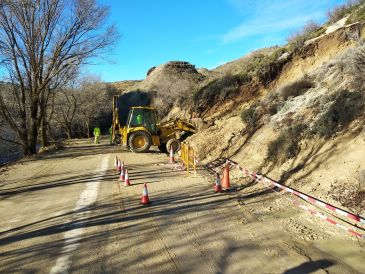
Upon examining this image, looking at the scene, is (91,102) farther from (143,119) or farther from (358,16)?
(358,16)

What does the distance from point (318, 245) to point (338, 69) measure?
9.76 m

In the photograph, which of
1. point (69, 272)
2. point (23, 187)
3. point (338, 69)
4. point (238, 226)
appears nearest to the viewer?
A: point (69, 272)

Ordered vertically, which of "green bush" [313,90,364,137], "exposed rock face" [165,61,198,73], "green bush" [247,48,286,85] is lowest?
"green bush" [313,90,364,137]

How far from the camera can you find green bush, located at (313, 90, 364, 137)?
10820 mm

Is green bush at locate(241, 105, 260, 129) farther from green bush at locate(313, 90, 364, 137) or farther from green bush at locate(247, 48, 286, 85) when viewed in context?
green bush at locate(247, 48, 286, 85)

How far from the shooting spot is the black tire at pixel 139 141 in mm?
22641

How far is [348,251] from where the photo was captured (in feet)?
21.2

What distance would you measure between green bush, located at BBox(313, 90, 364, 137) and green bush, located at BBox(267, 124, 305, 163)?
68 centimetres

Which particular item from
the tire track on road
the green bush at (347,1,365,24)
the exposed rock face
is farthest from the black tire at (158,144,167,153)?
the exposed rock face

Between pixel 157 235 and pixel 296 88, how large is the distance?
11.6 meters

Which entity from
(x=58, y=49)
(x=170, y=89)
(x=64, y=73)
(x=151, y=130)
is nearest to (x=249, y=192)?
(x=151, y=130)

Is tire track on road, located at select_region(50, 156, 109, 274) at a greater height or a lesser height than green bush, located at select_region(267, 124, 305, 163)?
lesser

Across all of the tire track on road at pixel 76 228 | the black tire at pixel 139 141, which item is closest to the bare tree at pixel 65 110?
the black tire at pixel 139 141

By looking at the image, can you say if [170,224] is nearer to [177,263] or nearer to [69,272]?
[177,263]
